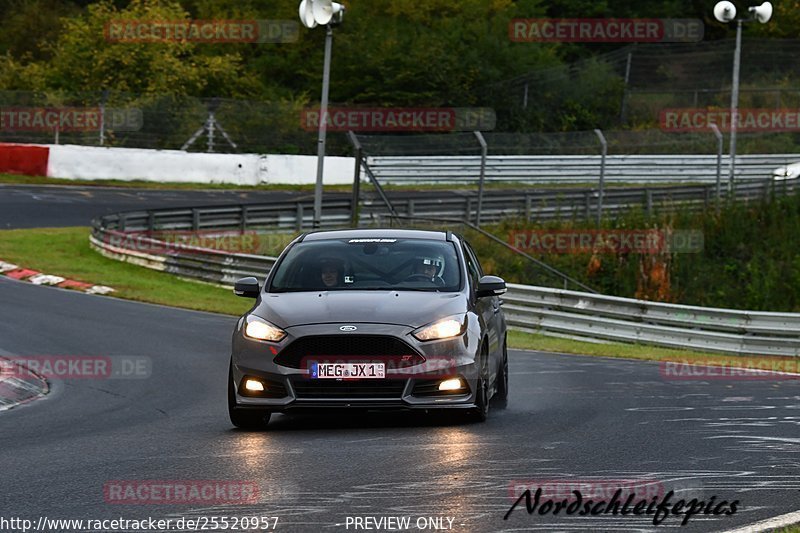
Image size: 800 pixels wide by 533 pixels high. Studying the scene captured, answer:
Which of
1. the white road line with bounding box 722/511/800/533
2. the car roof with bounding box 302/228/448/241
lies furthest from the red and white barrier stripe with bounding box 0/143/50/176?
the white road line with bounding box 722/511/800/533

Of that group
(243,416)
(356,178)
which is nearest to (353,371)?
(243,416)

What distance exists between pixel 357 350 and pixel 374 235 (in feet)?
6.37

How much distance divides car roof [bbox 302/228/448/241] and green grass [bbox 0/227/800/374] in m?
8.36

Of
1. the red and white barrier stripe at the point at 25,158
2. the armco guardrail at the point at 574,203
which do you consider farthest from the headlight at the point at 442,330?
the red and white barrier stripe at the point at 25,158

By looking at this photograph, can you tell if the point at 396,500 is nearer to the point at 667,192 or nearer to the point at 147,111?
the point at 667,192

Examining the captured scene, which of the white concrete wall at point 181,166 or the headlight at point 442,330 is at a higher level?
the white concrete wall at point 181,166

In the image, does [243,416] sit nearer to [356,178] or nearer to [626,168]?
[356,178]

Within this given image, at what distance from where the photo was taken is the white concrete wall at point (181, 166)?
45469 millimetres

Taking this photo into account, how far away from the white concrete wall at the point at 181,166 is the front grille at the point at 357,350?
3653cm

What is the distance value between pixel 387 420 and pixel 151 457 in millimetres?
2638

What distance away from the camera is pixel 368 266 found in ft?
38.0

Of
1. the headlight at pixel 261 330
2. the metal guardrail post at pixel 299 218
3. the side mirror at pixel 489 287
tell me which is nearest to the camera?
the headlight at pixel 261 330

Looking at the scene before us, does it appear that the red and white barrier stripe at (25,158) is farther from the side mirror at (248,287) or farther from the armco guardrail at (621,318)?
the side mirror at (248,287)

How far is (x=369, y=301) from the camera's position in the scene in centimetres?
1078
